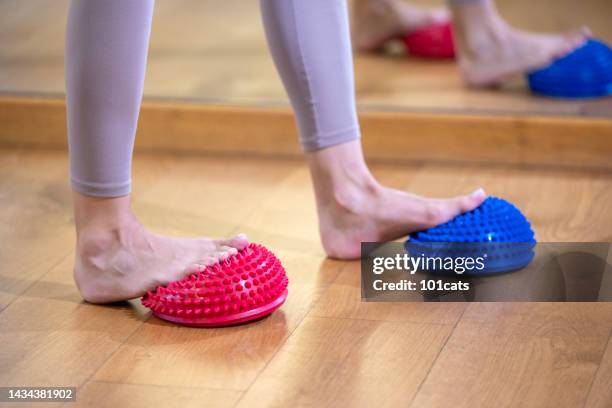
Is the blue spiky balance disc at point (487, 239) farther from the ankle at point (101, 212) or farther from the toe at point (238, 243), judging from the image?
the ankle at point (101, 212)

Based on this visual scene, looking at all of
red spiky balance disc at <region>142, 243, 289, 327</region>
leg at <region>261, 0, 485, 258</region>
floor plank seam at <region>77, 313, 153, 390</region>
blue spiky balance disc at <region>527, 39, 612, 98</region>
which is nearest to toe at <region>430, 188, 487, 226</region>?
leg at <region>261, 0, 485, 258</region>

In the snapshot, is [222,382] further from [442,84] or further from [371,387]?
[442,84]

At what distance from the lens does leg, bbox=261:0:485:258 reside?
126 centimetres

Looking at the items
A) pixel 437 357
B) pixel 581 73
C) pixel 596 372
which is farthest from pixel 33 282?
pixel 581 73

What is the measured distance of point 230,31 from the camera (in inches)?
91.5

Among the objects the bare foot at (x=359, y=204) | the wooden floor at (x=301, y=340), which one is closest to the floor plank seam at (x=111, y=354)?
the wooden floor at (x=301, y=340)

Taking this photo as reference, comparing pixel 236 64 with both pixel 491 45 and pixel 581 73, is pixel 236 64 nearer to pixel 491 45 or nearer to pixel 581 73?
pixel 491 45

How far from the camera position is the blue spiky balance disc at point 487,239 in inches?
50.5

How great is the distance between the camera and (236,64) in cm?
211

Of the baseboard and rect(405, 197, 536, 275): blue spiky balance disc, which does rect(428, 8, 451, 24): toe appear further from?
rect(405, 197, 536, 275): blue spiky balance disc

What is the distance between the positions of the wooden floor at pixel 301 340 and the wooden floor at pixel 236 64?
354 mm

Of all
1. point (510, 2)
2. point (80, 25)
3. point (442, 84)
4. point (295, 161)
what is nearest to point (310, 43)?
point (80, 25)

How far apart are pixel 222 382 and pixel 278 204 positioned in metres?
0.57

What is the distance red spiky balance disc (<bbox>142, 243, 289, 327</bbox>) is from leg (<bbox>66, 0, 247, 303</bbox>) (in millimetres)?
18
